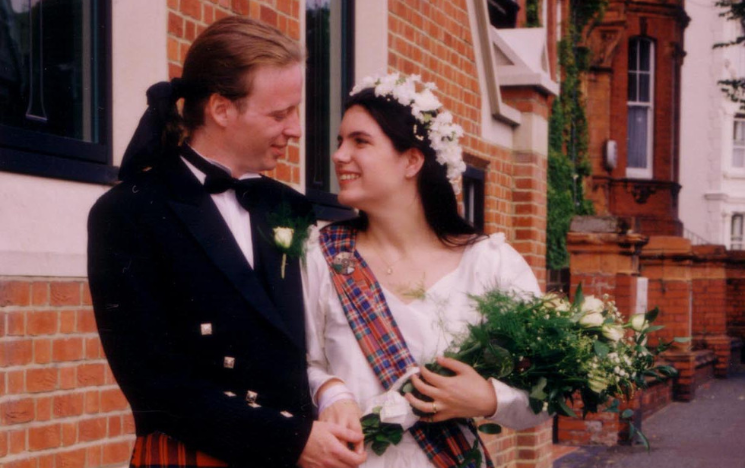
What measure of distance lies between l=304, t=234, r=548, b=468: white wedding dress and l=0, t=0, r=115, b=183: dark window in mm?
1181

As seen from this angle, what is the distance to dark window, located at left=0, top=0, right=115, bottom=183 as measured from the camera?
3.83 metres

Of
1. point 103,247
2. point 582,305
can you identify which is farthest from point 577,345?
point 103,247

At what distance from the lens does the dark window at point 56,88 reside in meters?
3.83

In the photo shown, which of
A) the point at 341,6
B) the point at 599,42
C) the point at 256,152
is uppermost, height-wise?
the point at 599,42

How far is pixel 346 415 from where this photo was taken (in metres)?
2.94

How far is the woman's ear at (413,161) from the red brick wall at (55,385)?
1.35 m

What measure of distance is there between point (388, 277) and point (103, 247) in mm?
937

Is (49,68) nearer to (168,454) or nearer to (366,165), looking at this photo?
(366,165)

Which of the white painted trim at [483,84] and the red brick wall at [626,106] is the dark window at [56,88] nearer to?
the white painted trim at [483,84]

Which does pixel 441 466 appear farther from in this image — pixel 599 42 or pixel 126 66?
pixel 599 42

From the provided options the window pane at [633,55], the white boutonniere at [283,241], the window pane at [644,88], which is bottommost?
the white boutonniere at [283,241]

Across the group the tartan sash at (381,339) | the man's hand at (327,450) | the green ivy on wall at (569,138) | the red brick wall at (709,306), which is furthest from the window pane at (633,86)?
the man's hand at (327,450)

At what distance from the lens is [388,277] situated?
10.7 feet

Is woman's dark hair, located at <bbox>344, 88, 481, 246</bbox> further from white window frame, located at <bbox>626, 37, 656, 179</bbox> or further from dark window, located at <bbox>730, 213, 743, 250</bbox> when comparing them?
dark window, located at <bbox>730, 213, 743, 250</bbox>
